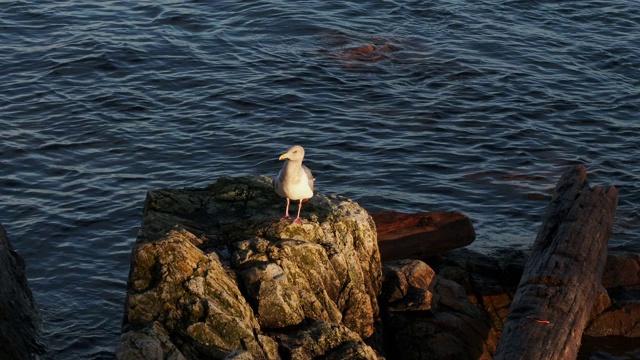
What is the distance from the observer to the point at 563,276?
1028 centimetres

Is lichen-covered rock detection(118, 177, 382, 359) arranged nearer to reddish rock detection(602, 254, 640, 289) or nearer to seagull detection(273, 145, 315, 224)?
seagull detection(273, 145, 315, 224)

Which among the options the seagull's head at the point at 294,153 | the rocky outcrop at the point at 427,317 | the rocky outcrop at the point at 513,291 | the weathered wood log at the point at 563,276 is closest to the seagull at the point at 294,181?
the seagull's head at the point at 294,153

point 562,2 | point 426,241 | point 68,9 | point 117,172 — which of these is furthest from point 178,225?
point 562,2

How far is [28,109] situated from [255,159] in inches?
197

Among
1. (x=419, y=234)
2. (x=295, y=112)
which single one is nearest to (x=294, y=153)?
(x=419, y=234)

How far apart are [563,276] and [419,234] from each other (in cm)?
219

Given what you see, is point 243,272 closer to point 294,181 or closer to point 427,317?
point 294,181

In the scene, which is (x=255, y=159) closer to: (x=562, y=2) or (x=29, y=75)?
(x=29, y=75)

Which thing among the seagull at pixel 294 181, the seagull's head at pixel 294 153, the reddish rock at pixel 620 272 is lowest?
the reddish rock at pixel 620 272

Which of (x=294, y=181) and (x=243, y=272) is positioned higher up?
(x=294, y=181)

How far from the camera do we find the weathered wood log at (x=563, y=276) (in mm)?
9289

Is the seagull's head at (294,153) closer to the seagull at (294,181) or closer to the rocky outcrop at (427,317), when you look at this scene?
the seagull at (294,181)

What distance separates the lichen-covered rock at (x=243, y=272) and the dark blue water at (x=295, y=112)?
2428mm

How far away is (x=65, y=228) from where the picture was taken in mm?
14461
